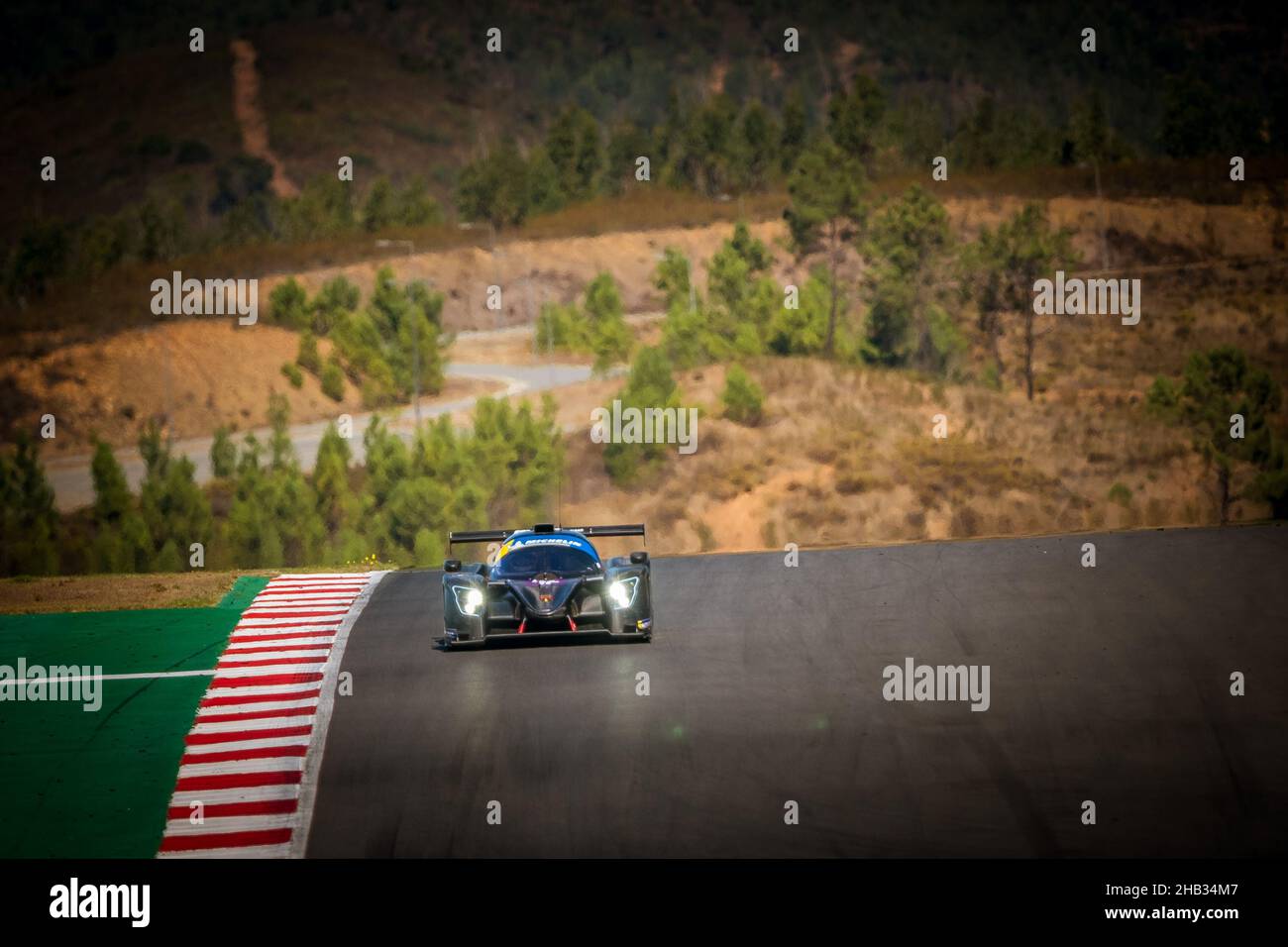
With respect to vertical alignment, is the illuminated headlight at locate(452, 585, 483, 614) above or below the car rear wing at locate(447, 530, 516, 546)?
below

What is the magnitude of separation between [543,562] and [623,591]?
110cm

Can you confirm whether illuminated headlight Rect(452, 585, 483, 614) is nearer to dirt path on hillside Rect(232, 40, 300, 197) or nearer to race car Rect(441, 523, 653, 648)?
race car Rect(441, 523, 653, 648)

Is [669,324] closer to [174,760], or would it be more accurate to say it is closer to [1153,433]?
[1153,433]

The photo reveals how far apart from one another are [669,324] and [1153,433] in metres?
18.8

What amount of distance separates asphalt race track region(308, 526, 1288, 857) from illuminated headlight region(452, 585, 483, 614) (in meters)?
0.74

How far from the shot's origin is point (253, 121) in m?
186

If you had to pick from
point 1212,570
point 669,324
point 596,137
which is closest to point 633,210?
point 596,137

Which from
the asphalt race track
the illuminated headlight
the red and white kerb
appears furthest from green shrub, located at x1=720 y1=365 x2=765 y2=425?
the illuminated headlight

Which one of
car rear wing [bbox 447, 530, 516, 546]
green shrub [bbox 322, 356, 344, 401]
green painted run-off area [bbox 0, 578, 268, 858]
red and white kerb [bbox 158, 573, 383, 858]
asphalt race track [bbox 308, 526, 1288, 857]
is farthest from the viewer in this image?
green shrub [bbox 322, 356, 344, 401]

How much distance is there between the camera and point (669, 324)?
61062 millimetres

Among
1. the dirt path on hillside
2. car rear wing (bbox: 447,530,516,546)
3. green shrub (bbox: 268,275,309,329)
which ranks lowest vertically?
car rear wing (bbox: 447,530,516,546)

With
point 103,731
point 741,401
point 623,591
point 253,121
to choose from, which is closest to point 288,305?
point 741,401

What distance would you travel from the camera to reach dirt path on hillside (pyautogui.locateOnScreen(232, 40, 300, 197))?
174750mm

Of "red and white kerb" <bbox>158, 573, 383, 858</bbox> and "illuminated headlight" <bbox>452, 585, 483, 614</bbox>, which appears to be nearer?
"red and white kerb" <bbox>158, 573, 383, 858</bbox>
